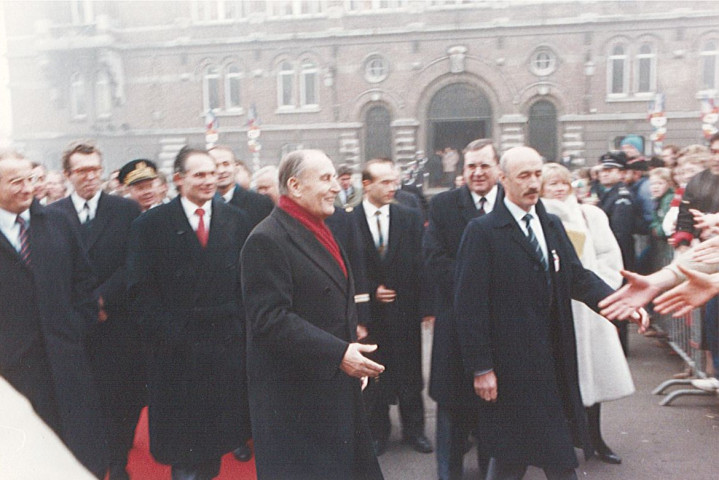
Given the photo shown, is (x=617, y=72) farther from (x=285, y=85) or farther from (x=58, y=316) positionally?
(x=58, y=316)

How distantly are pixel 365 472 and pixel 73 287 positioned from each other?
1.90 m

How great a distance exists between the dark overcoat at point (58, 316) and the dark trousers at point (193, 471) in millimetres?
389

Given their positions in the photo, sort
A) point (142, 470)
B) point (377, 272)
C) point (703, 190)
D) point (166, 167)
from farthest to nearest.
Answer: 1. point (166, 167)
2. point (703, 190)
3. point (377, 272)
4. point (142, 470)

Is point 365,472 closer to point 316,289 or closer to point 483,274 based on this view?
point 316,289

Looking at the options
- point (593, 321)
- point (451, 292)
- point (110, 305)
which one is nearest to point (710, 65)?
point (593, 321)

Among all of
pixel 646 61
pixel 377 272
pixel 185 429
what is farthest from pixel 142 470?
pixel 646 61

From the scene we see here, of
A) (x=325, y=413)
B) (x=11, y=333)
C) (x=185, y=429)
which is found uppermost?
(x=11, y=333)

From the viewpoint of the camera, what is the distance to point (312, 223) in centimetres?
283

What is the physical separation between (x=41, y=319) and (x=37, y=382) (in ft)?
1.01

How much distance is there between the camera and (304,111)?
1566 centimetres

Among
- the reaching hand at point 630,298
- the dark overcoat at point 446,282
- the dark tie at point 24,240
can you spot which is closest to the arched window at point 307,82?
the dark overcoat at point 446,282

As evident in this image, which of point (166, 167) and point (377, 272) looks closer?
point (377, 272)

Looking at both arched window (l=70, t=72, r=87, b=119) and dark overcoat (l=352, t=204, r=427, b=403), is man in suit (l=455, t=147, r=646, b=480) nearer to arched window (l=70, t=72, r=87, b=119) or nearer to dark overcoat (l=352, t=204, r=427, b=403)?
dark overcoat (l=352, t=204, r=427, b=403)

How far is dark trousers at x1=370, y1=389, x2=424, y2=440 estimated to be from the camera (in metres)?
4.66
